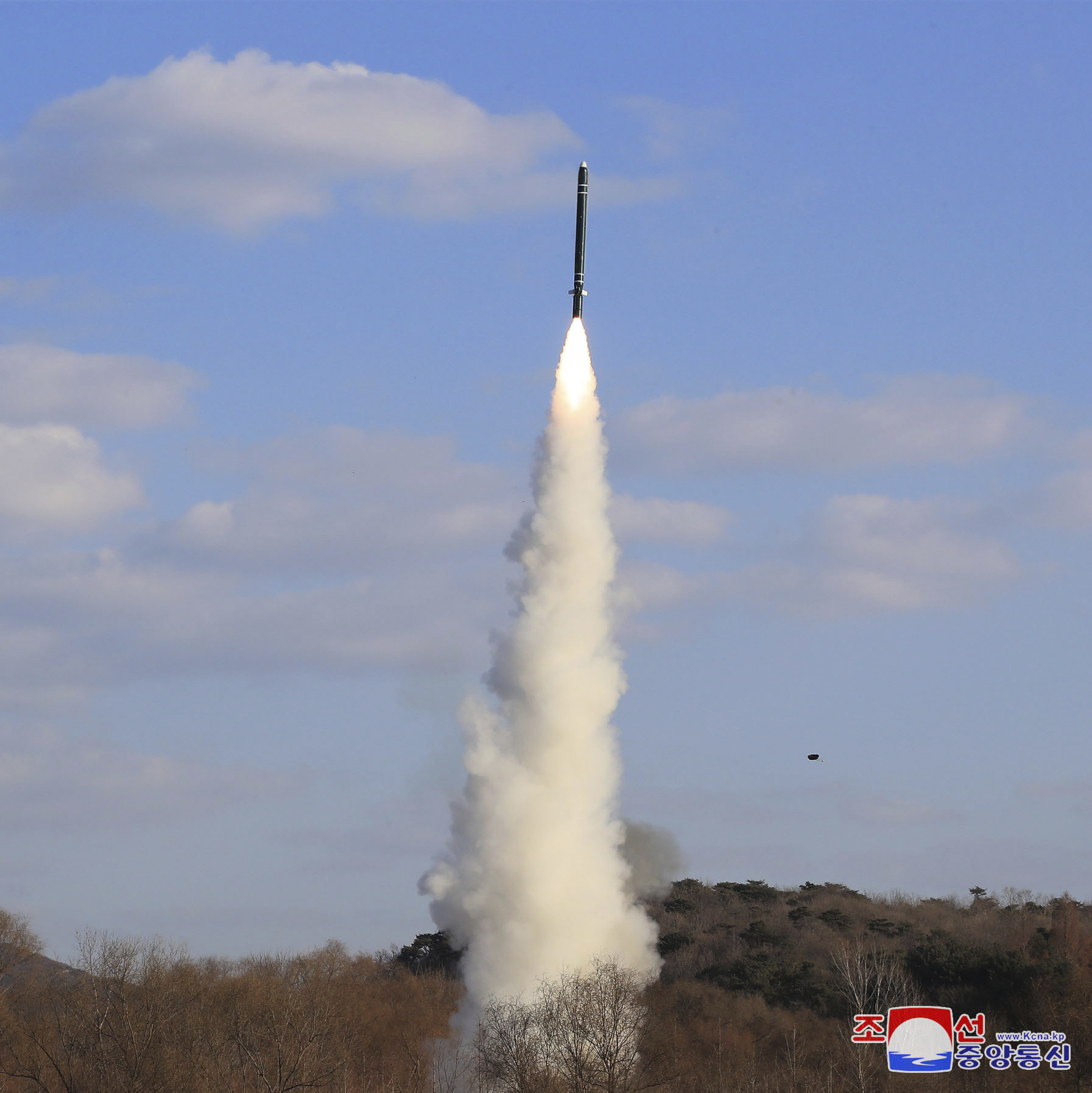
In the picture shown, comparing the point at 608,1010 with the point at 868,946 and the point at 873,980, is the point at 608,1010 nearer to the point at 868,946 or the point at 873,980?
the point at 873,980

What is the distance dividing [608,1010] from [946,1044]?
18.6 m

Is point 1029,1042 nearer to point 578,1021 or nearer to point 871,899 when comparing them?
point 578,1021

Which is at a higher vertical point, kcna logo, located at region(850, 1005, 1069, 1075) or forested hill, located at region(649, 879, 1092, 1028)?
forested hill, located at region(649, 879, 1092, 1028)

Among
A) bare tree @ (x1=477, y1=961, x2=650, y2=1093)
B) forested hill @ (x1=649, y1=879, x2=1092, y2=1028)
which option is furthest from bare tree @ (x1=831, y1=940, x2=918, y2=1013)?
→ bare tree @ (x1=477, y1=961, x2=650, y2=1093)

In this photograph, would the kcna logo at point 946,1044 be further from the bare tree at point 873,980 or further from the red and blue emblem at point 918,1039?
the bare tree at point 873,980

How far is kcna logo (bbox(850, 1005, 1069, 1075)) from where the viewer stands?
56.2m

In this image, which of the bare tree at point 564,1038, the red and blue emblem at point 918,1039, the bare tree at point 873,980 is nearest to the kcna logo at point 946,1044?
the red and blue emblem at point 918,1039

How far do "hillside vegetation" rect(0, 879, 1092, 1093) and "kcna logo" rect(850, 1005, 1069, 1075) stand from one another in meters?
0.58

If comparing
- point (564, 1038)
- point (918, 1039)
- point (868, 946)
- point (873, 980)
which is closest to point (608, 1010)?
point (564, 1038)

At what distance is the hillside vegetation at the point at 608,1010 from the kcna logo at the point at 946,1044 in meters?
0.58

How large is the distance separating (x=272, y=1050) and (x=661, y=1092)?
44.1 ft

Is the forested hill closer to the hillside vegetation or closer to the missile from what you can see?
the hillside vegetation

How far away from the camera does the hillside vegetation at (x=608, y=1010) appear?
1865 inches

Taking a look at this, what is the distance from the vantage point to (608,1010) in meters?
48.3
